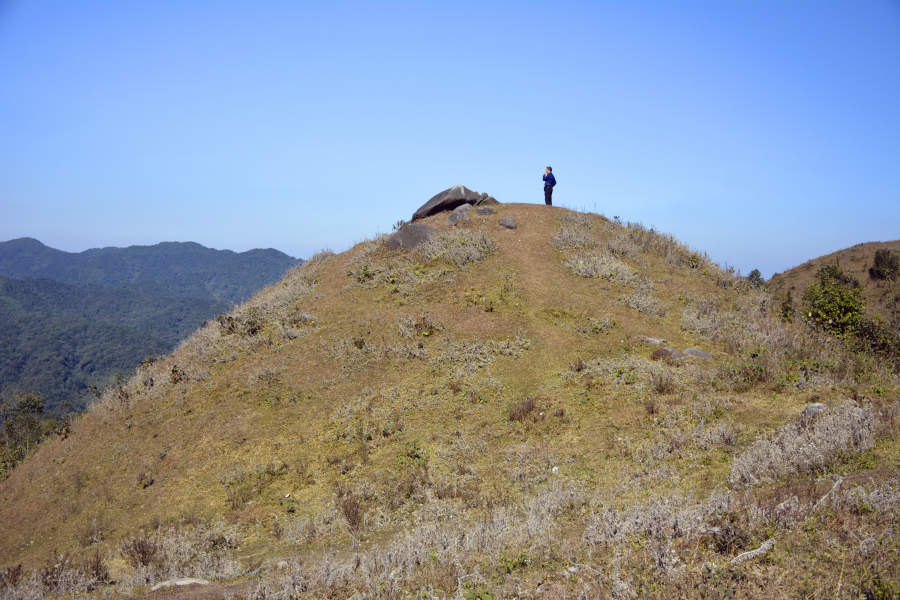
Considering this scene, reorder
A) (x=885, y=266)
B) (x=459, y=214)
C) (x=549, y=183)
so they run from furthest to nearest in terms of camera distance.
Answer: (x=885, y=266) → (x=549, y=183) → (x=459, y=214)

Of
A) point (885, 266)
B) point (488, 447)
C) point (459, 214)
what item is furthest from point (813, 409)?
point (885, 266)

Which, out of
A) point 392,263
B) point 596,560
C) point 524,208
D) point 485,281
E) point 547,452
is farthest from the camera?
point 524,208

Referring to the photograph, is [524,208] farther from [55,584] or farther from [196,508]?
[55,584]

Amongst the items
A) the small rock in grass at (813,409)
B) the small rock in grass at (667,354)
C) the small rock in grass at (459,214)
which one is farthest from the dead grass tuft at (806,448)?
the small rock in grass at (459,214)

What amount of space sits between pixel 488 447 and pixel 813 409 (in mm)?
5813

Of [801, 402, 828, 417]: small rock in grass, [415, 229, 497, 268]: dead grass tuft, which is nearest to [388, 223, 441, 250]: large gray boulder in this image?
[415, 229, 497, 268]: dead grass tuft

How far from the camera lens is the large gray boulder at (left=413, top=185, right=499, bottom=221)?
22922 mm

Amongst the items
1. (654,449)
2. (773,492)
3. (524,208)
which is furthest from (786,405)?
(524,208)

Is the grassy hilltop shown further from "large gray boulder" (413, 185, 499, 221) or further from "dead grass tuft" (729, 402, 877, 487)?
"large gray boulder" (413, 185, 499, 221)

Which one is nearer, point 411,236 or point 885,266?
point 411,236

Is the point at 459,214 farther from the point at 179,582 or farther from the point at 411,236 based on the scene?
the point at 179,582

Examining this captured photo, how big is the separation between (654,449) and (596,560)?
4239 mm

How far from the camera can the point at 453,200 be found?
2291 cm

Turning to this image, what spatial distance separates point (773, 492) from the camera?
20.2 feet
